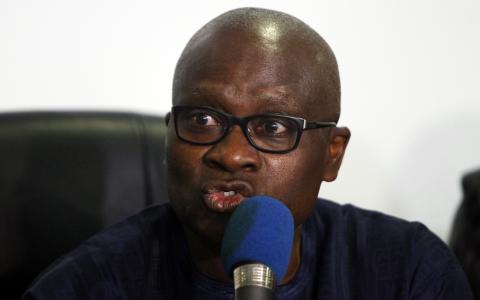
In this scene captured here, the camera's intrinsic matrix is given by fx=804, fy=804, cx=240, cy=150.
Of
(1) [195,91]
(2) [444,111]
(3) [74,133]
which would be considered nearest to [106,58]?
(3) [74,133]

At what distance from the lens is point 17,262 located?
4.32 ft

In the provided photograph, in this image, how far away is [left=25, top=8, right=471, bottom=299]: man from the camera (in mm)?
1087

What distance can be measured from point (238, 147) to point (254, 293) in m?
0.41

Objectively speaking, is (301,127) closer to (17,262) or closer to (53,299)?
(53,299)

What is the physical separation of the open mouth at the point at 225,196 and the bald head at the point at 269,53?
152 millimetres

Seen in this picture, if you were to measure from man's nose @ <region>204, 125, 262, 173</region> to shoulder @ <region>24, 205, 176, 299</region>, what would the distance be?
0.24 m

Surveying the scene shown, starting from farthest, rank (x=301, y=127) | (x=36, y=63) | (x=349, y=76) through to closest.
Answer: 1. (x=349, y=76)
2. (x=36, y=63)
3. (x=301, y=127)

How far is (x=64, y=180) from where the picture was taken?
4.40 ft

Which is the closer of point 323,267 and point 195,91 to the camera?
point 195,91

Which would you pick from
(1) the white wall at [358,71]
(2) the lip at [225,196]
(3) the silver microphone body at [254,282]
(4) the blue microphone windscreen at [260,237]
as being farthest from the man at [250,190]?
(1) the white wall at [358,71]

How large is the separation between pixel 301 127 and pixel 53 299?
0.42 m

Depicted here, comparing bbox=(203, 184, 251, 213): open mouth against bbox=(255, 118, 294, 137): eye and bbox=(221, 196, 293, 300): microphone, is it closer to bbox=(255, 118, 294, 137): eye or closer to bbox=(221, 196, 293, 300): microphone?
bbox=(255, 118, 294, 137): eye

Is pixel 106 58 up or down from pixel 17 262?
up

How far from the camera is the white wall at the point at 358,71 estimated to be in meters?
1.65
